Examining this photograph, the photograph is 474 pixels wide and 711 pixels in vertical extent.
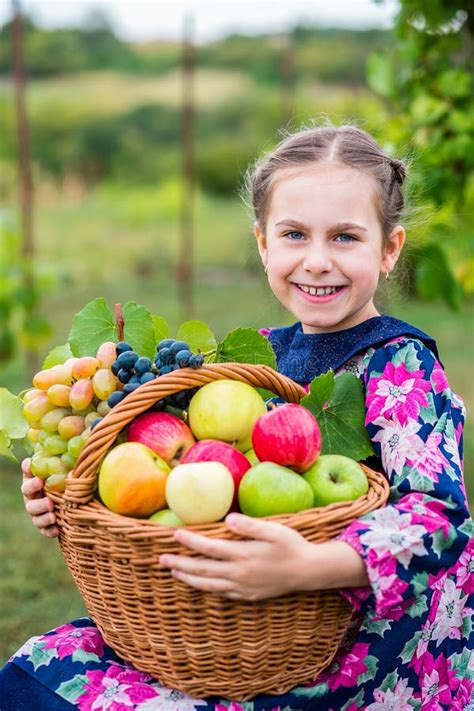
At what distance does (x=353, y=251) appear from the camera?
6.35ft

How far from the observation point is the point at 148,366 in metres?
1.64

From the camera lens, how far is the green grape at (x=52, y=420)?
5.39 feet

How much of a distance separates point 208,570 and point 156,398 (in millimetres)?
307

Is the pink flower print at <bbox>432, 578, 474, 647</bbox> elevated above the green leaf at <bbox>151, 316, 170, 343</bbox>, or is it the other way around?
the green leaf at <bbox>151, 316, 170, 343</bbox>

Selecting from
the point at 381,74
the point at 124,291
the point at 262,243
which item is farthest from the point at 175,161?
the point at 262,243

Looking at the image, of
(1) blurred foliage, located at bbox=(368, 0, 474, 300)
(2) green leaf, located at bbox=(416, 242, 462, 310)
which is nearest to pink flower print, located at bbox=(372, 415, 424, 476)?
(1) blurred foliage, located at bbox=(368, 0, 474, 300)

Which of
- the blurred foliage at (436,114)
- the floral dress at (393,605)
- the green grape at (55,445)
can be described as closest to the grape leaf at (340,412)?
the floral dress at (393,605)

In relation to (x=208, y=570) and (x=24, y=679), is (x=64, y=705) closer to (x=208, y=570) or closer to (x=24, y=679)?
(x=24, y=679)

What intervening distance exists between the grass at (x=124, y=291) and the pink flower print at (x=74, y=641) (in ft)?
3.80

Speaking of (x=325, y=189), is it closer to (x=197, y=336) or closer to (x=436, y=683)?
(x=197, y=336)

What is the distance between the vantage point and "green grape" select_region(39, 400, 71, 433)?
1644 millimetres

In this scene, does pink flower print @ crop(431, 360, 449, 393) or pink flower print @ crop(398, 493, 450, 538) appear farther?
pink flower print @ crop(431, 360, 449, 393)

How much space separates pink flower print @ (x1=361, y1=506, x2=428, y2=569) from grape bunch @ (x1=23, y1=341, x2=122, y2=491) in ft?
1.76

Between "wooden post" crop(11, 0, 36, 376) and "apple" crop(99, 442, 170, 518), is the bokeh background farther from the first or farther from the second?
"apple" crop(99, 442, 170, 518)
